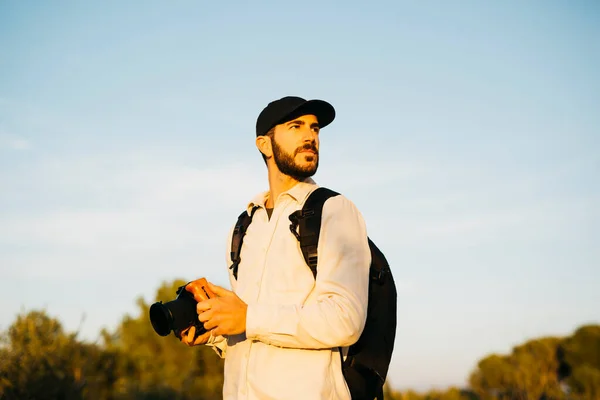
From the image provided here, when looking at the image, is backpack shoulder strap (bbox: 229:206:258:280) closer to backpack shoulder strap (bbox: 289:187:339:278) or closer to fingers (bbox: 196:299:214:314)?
backpack shoulder strap (bbox: 289:187:339:278)

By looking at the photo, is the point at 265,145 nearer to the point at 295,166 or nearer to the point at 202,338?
the point at 295,166

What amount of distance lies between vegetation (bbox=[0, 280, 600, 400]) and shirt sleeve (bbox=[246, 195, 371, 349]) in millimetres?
6641

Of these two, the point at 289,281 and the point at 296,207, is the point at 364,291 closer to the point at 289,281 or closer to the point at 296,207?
the point at 289,281

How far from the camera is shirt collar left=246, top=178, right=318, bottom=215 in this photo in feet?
11.2

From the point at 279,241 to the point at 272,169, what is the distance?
1.89ft

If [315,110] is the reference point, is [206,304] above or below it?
below

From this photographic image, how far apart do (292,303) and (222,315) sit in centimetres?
35

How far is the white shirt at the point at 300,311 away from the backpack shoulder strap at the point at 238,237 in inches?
8.2

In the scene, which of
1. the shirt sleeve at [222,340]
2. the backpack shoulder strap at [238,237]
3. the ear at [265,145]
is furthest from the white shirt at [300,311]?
the ear at [265,145]

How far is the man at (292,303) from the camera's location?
292 cm

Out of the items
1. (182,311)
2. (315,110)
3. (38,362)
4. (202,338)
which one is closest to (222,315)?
(182,311)

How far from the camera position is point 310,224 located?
125 inches

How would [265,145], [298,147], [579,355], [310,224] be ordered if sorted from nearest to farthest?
1. [310,224]
2. [298,147]
3. [265,145]
4. [579,355]

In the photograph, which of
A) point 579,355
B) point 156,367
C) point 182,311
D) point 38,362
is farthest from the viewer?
point 579,355
